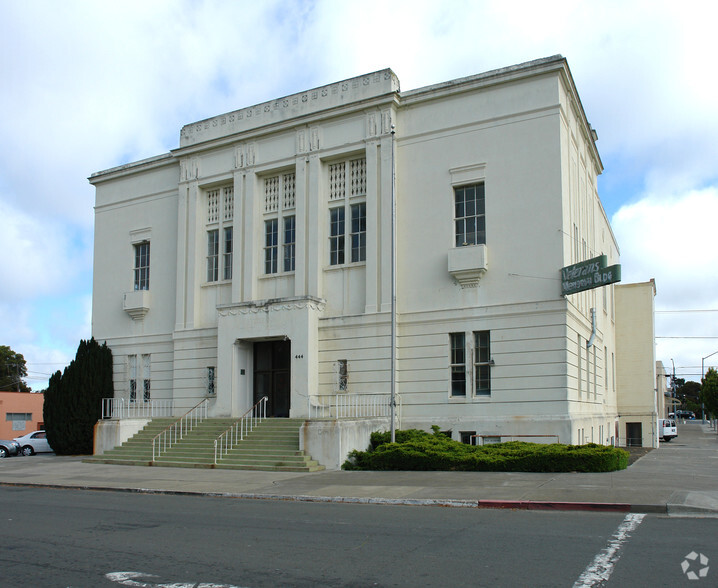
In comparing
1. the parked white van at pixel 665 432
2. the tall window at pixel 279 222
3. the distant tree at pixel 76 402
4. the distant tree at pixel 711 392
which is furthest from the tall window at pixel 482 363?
the distant tree at pixel 711 392

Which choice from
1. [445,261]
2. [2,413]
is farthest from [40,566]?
[2,413]

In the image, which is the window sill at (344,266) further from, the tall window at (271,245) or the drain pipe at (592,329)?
the drain pipe at (592,329)

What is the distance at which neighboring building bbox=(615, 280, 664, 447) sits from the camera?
40562 mm

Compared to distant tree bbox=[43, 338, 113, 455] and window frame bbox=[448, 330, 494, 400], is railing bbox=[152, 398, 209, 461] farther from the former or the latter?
window frame bbox=[448, 330, 494, 400]

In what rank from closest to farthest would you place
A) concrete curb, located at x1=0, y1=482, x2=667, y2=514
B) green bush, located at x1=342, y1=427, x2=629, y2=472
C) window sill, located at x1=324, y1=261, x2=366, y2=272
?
concrete curb, located at x1=0, y1=482, x2=667, y2=514 → green bush, located at x1=342, y1=427, x2=629, y2=472 → window sill, located at x1=324, y1=261, x2=366, y2=272

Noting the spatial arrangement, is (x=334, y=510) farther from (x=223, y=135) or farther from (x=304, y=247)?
(x=223, y=135)

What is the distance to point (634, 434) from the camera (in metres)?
→ 40.8

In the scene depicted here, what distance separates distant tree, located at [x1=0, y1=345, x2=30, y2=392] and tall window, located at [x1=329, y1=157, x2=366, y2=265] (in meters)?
71.3

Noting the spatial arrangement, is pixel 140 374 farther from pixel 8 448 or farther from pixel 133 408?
pixel 8 448

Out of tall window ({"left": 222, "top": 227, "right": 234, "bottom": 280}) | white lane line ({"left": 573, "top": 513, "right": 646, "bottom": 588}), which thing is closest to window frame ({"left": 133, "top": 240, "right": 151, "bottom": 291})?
tall window ({"left": 222, "top": 227, "right": 234, "bottom": 280})

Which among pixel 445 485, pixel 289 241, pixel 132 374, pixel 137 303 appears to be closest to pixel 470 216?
pixel 289 241

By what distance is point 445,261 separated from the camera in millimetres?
25484

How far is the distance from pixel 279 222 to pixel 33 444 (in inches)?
703

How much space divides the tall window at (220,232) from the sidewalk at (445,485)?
9.96m
